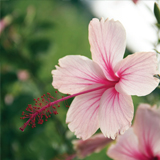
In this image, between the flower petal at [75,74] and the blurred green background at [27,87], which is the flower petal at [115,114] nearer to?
the flower petal at [75,74]

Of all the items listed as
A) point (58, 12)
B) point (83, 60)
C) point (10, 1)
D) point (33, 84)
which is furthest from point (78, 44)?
point (83, 60)

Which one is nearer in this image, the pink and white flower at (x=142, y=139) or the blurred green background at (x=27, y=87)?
the pink and white flower at (x=142, y=139)

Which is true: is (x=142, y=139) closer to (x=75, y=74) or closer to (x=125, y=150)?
(x=125, y=150)

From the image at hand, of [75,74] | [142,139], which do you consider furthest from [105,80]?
[142,139]

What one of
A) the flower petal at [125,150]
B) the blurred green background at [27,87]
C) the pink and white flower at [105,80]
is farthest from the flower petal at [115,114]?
the blurred green background at [27,87]

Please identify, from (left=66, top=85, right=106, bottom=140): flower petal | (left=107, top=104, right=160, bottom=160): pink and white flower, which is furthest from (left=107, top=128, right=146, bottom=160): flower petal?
(left=66, top=85, right=106, bottom=140): flower petal

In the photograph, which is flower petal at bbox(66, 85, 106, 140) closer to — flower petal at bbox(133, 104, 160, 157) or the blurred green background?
flower petal at bbox(133, 104, 160, 157)

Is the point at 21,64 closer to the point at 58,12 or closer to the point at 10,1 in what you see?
the point at 10,1
